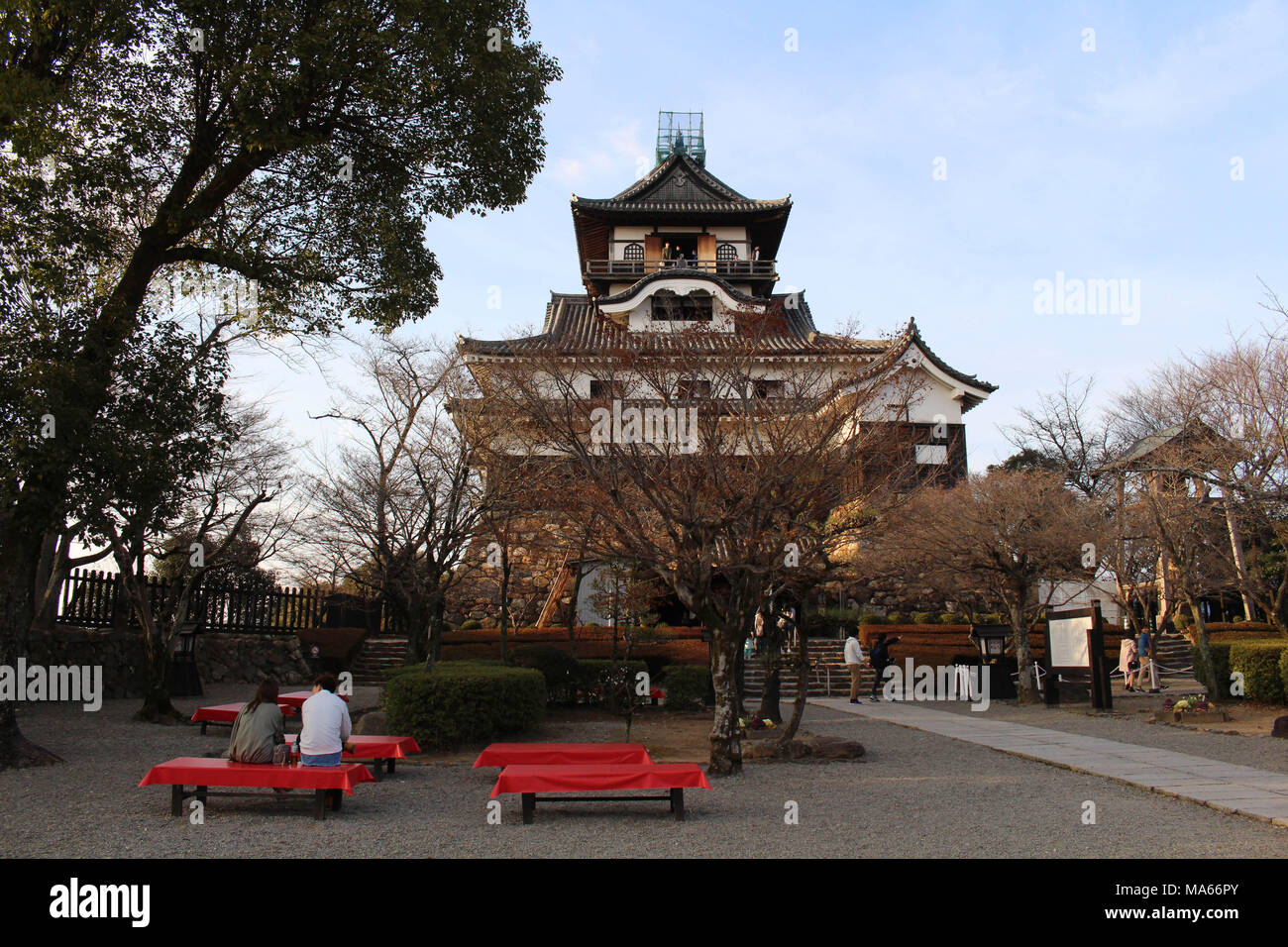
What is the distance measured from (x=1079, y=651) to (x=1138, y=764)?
7498 mm

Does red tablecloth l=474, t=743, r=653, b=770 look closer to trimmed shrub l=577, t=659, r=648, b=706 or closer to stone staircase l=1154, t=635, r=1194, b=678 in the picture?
trimmed shrub l=577, t=659, r=648, b=706

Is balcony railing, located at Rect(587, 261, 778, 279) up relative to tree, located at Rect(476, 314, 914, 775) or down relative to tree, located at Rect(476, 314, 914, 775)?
up

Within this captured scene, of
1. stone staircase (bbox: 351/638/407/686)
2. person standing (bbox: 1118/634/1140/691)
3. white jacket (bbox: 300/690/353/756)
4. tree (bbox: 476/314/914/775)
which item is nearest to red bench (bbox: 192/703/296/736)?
white jacket (bbox: 300/690/353/756)

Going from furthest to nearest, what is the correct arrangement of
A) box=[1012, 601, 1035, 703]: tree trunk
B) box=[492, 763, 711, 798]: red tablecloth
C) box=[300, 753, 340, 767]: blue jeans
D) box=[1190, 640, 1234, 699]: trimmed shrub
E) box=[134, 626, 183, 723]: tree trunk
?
box=[1012, 601, 1035, 703]: tree trunk
box=[1190, 640, 1234, 699]: trimmed shrub
box=[134, 626, 183, 723]: tree trunk
box=[300, 753, 340, 767]: blue jeans
box=[492, 763, 711, 798]: red tablecloth

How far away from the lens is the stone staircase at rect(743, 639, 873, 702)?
23438mm

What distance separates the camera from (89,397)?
1019cm

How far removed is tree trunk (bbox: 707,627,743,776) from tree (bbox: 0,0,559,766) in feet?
21.8

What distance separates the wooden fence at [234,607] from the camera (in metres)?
19.8

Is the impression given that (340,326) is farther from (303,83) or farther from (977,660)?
(977,660)

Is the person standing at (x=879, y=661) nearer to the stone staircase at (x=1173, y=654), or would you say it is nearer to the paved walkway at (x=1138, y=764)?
the paved walkway at (x=1138, y=764)

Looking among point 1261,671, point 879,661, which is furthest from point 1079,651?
point 879,661

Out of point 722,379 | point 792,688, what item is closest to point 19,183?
point 722,379

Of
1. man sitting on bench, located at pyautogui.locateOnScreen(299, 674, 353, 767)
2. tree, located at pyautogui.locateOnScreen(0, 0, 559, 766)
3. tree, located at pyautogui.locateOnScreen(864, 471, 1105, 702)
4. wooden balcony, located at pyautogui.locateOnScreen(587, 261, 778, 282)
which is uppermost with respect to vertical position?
wooden balcony, located at pyautogui.locateOnScreen(587, 261, 778, 282)

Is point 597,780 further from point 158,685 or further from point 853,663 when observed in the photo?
point 853,663
